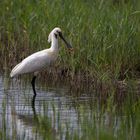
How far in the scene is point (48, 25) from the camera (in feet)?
43.8

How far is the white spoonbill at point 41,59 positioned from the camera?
12.5 metres

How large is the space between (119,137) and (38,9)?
563 centimetres

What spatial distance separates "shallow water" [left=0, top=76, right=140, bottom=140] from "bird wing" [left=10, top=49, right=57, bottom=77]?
279 mm

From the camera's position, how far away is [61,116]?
1010 centimetres

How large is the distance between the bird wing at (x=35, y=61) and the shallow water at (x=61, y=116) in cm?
28

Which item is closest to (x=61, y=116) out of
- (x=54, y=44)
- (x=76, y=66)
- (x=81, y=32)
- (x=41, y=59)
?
(x=76, y=66)

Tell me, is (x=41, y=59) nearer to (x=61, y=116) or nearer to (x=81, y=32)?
(x=81, y=32)

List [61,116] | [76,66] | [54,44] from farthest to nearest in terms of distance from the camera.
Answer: [54,44]
[76,66]
[61,116]

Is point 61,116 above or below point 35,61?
below

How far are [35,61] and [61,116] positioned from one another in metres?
2.60

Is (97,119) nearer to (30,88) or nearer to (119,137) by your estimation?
(119,137)

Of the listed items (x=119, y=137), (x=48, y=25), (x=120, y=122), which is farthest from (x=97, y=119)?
(x=48, y=25)

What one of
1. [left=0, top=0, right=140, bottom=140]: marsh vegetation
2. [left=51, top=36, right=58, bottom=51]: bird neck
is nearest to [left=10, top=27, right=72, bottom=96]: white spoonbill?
[left=51, top=36, right=58, bottom=51]: bird neck

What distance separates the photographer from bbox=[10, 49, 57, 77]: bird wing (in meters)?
12.5
